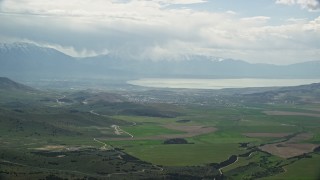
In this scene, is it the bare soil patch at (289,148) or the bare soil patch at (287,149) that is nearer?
the bare soil patch at (287,149)

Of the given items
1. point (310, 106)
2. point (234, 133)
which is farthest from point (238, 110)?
point (234, 133)

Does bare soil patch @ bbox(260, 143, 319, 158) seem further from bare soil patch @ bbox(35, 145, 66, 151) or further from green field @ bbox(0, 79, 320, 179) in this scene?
bare soil patch @ bbox(35, 145, 66, 151)

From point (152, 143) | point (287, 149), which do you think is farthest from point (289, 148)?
point (152, 143)

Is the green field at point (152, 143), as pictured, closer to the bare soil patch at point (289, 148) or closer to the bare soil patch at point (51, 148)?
the bare soil patch at point (51, 148)

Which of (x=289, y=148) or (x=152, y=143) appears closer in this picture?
(x=289, y=148)

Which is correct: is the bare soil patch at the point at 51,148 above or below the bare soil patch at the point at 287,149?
above

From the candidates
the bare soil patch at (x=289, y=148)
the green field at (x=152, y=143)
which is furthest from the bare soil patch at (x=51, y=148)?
the bare soil patch at (x=289, y=148)

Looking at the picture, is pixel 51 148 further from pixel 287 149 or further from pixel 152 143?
pixel 287 149

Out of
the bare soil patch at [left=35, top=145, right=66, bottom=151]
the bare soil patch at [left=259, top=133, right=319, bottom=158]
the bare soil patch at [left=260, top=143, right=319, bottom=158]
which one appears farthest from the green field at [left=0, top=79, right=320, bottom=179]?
the bare soil patch at [left=260, top=143, right=319, bottom=158]
